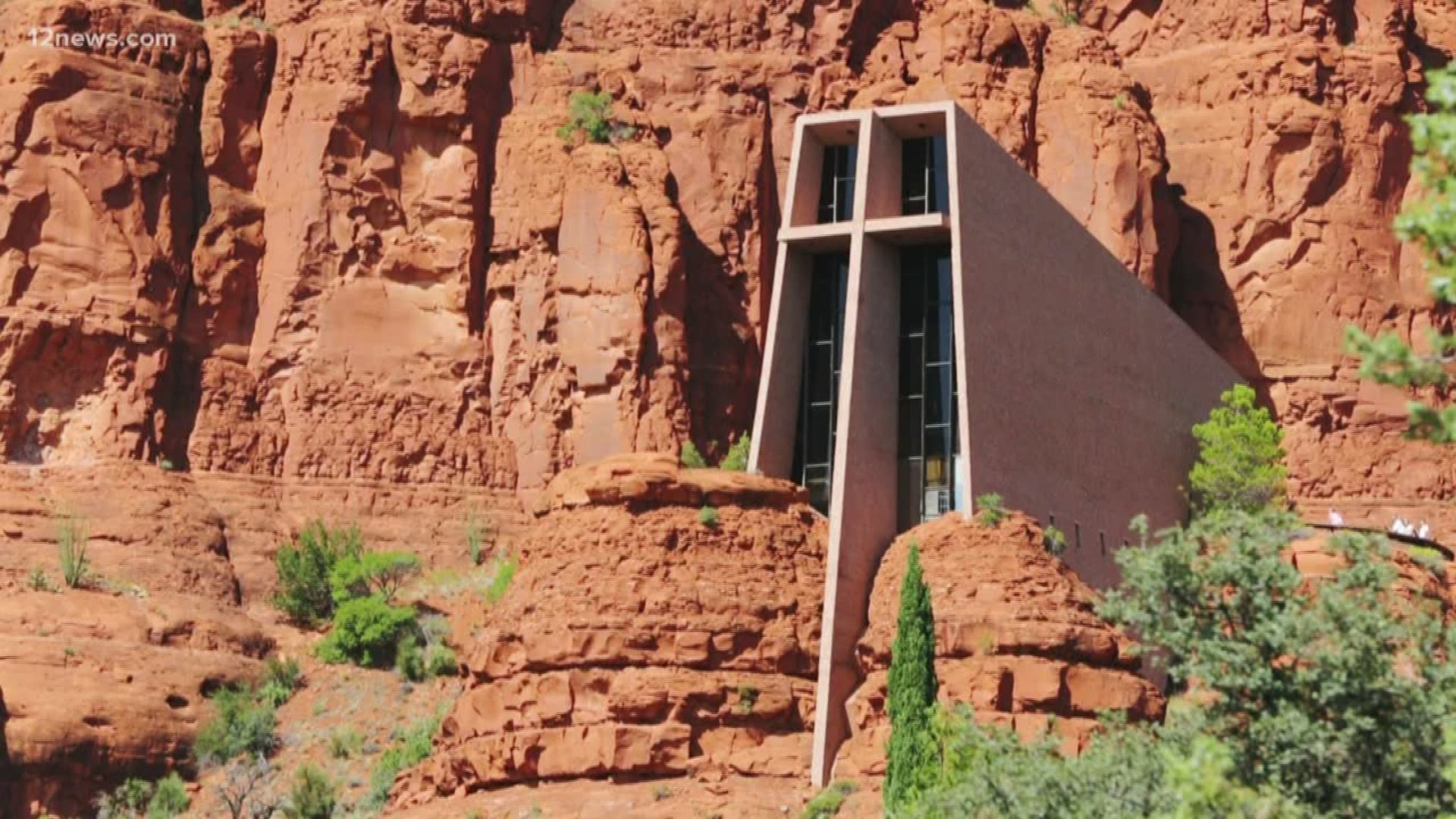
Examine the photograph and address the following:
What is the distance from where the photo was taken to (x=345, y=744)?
191ft

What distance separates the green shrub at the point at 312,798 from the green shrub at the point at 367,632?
6.59 meters

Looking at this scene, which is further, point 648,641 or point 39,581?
point 39,581

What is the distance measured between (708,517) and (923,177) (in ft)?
25.0

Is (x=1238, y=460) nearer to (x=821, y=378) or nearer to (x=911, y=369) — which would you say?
(x=821, y=378)

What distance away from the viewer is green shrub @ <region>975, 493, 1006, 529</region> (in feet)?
161

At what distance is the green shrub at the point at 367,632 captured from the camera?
6156 centimetres

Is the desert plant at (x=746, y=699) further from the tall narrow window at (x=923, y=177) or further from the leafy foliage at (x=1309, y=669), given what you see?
the leafy foliage at (x=1309, y=669)

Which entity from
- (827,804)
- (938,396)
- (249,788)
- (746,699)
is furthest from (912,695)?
(249,788)

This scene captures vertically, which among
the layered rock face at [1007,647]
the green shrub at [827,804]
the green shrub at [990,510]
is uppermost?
the green shrub at [990,510]

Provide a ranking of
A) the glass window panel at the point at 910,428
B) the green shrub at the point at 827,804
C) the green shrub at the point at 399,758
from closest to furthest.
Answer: the green shrub at the point at 827,804 < the glass window panel at the point at 910,428 < the green shrub at the point at 399,758

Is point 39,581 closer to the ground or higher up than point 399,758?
higher up

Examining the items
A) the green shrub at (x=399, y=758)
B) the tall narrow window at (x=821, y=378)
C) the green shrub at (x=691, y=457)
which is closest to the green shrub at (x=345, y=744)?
the green shrub at (x=399, y=758)

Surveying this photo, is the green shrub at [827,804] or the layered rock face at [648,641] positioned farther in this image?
the layered rock face at [648,641]

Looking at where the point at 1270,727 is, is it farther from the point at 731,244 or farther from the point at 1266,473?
the point at 731,244
